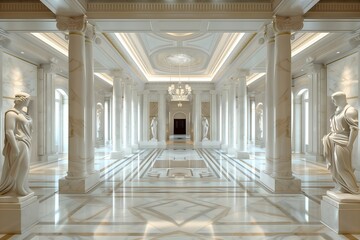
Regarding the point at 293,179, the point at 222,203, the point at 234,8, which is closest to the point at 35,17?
the point at 234,8

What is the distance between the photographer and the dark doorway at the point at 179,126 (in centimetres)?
3775

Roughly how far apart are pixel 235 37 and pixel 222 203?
6.34 m

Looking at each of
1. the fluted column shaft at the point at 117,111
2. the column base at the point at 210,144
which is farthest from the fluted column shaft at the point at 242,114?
the column base at the point at 210,144

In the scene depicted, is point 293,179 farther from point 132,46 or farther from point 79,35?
point 132,46

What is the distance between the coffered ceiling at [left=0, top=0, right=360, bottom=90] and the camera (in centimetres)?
586

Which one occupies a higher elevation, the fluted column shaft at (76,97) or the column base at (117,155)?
the fluted column shaft at (76,97)

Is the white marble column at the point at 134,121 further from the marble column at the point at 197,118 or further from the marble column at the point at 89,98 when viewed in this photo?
the marble column at the point at 89,98

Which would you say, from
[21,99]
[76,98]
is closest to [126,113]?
[76,98]

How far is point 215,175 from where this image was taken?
25.8 feet

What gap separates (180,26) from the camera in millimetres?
6641

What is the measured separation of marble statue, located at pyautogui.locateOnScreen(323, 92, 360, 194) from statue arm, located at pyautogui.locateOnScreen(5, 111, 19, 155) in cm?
460

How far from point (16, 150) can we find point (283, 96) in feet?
17.8

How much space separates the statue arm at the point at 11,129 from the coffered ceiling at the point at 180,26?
290 centimetres

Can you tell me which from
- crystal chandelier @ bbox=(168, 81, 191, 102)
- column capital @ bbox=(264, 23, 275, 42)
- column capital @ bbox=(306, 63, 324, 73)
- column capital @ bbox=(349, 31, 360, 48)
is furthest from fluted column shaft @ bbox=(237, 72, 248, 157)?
column capital @ bbox=(264, 23, 275, 42)
